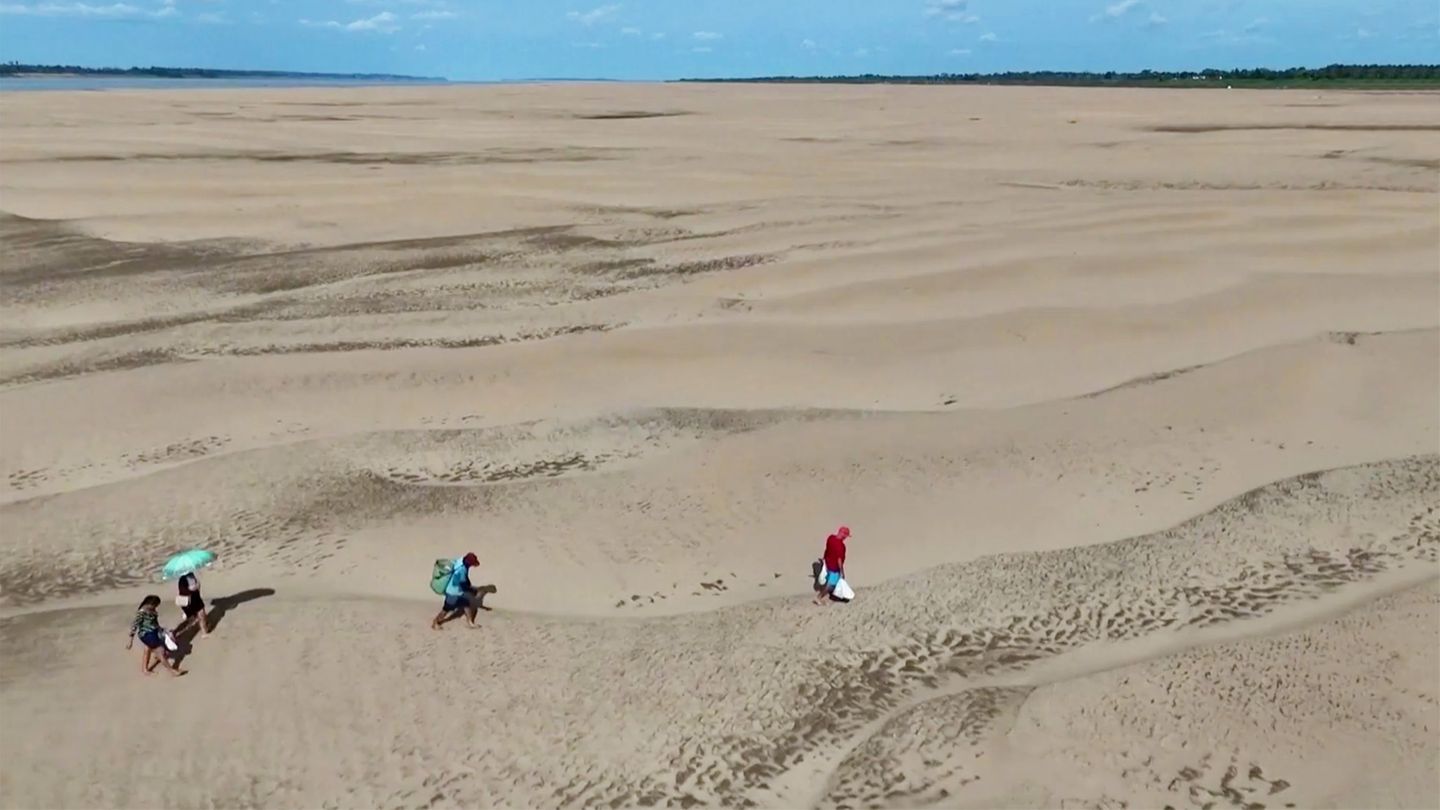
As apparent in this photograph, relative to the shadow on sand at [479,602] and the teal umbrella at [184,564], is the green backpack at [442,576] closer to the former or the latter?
the shadow on sand at [479,602]

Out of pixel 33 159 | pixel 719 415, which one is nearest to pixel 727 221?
pixel 719 415

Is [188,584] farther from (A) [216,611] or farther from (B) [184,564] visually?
(A) [216,611]

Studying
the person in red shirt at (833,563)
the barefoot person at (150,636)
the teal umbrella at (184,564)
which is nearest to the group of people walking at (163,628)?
the barefoot person at (150,636)

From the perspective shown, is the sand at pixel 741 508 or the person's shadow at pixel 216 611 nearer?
the sand at pixel 741 508

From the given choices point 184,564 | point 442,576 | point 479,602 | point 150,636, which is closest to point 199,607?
point 184,564

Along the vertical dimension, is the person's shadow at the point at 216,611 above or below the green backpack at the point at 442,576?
below

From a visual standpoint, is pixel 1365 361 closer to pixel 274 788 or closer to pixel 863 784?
pixel 863 784
